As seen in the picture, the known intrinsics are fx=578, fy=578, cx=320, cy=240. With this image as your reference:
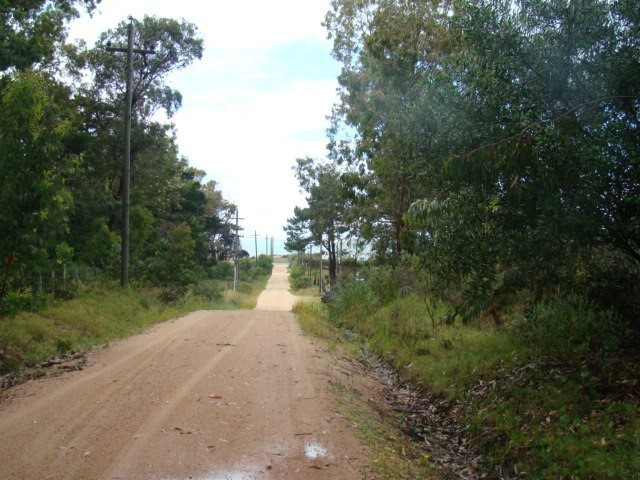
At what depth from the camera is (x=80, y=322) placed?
48.6 ft

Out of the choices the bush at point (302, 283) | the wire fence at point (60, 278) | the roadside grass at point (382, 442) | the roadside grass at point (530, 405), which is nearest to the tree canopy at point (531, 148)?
the roadside grass at point (530, 405)

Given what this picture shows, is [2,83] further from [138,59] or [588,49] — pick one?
[138,59]

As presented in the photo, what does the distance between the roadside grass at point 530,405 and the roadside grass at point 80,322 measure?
6781mm

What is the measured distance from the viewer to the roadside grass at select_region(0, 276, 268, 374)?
1121 centimetres

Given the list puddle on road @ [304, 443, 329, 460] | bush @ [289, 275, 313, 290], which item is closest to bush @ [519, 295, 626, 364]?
puddle on road @ [304, 443, 329, 460]

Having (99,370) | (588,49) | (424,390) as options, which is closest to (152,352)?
(99,370)

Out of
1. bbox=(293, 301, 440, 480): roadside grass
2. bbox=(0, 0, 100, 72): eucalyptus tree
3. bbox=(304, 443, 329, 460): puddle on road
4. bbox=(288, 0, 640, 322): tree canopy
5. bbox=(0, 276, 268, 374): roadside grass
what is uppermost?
bbox=(0, 0, 100, 72): eucalyptus tree

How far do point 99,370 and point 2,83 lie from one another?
7506 millimetres

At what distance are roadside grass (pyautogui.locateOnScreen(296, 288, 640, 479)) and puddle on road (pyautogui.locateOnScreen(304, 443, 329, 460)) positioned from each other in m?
0.58

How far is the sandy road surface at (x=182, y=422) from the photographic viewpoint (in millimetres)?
5289

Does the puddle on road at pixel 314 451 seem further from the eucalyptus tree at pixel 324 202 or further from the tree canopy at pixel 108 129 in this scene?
the eucalyptus tree at pixel 324 202

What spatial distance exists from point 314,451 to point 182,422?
5.36 ft

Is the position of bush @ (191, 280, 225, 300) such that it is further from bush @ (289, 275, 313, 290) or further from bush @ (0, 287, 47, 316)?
bush @ (289, 275, 313, 290)

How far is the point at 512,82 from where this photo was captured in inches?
295
